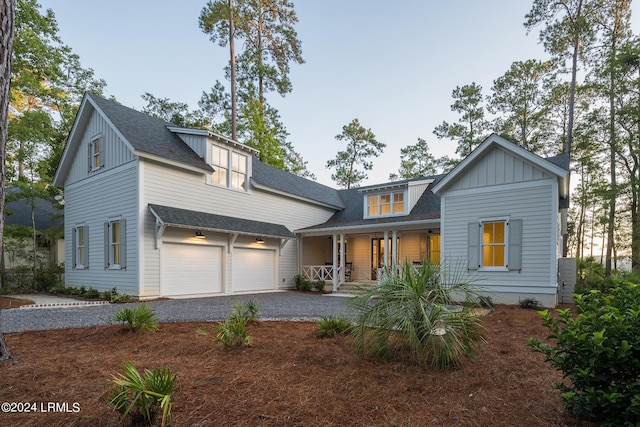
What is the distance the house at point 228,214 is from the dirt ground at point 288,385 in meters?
4.70

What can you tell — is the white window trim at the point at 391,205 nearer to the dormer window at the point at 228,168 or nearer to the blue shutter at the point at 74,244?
the dormer window at the point at 228,168

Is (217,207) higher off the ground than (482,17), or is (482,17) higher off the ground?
(482,17)

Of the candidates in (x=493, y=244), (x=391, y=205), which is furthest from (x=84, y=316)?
(x=391, y=205)

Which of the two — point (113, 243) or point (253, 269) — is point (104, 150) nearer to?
point (113, 243)

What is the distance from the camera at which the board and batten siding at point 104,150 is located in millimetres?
11180

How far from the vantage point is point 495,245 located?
9.98m

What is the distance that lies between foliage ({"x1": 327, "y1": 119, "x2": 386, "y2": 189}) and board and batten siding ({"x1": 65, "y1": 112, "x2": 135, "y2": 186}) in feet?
64.5

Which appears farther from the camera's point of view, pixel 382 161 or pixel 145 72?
pixel 382 161

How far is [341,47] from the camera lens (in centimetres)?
1534

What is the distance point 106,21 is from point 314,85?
9940 mm

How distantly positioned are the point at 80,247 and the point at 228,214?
596 cm

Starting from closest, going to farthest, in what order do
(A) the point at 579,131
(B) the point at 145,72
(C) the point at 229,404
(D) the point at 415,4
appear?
(C) the point at 229,404 < (D) the point at 415,4 < (A) the point at 579,131 < (B) the point at 145,72

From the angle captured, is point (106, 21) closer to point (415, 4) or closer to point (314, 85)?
point (314, 85)

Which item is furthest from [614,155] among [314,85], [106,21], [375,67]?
[106,21]
